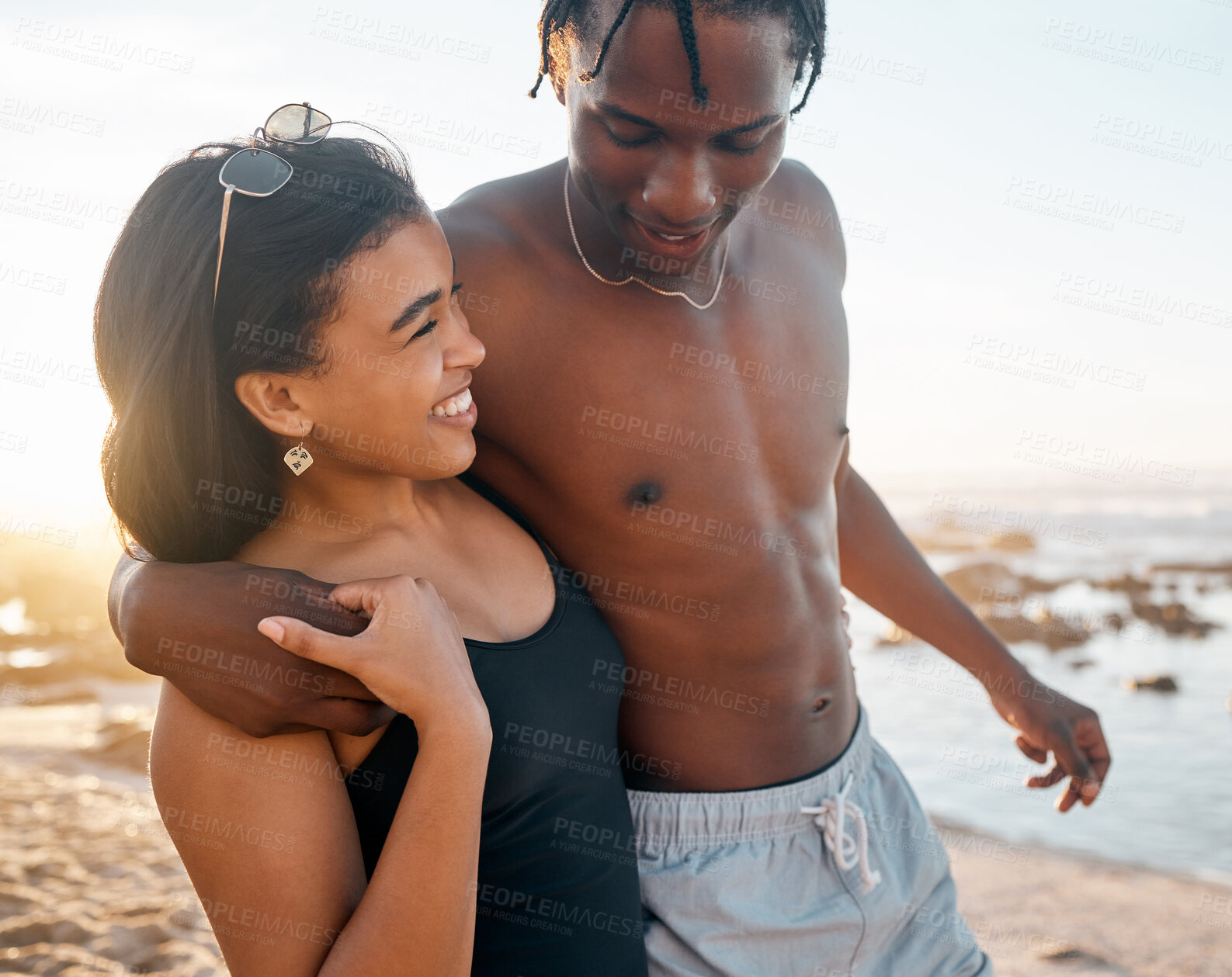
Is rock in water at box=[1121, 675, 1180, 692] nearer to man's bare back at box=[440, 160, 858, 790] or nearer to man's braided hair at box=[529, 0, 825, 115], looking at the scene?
man's bare back at box=[440, 160, 858, 790]

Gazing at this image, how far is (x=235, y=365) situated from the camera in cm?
157

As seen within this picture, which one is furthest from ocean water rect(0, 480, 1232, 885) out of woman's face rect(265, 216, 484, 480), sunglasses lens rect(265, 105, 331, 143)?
sunglasses lens rect(265, 105, 331, 143)

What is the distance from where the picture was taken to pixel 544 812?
1.60m

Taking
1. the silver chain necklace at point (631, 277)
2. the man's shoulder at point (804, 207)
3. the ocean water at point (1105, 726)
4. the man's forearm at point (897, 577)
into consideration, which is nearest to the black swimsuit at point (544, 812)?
the silver chain necklace at point (631, 277)

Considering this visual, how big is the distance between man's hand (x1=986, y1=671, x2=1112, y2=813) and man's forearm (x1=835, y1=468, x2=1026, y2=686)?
6.2 inches

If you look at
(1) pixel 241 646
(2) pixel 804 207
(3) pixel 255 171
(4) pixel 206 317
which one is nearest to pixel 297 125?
(3) pixel 255 171

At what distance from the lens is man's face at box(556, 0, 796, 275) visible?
164 cm

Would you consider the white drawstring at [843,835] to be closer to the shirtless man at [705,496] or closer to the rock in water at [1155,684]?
the shirtless man at [705,496]

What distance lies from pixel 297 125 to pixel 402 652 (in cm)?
99

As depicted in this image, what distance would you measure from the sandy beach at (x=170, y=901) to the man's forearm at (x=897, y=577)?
2.12 metres

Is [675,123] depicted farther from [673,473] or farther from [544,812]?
[544,812]

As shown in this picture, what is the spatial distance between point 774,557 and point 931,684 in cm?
587

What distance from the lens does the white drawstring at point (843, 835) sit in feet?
6.72

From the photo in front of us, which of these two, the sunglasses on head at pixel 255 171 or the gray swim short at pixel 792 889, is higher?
the sunglasses on head at pixel 255 171
